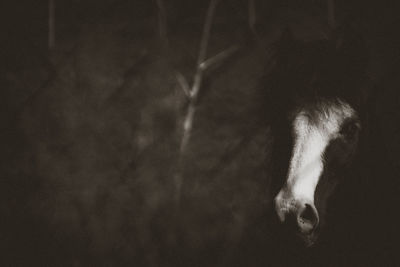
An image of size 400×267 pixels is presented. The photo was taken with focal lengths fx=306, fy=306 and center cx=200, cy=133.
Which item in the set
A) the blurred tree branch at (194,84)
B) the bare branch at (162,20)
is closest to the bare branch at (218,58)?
the blurred tree branch at (194,84)

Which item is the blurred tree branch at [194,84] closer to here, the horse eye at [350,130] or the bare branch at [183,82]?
the bare branch at [183,82]

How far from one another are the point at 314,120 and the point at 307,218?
0.33 meters

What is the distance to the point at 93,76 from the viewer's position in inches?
70.5

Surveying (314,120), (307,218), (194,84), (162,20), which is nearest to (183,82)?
(194,84)

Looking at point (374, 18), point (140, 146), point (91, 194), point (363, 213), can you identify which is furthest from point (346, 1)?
point (91, 194)

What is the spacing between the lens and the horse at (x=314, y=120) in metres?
0.95

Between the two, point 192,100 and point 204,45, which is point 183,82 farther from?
point 204,45

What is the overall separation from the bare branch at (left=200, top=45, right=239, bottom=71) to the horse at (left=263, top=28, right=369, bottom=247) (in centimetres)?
59

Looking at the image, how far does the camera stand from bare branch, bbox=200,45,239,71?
181 centimetres

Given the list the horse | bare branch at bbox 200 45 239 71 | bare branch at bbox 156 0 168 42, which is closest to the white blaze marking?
the horse

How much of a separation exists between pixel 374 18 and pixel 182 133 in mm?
1208

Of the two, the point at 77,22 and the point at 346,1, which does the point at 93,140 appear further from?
the point at 346,1

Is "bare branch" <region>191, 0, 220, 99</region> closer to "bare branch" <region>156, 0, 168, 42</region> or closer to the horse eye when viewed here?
"bare branch" <region>156, 0, 168, 42</region>

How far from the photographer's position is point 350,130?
107 cm
